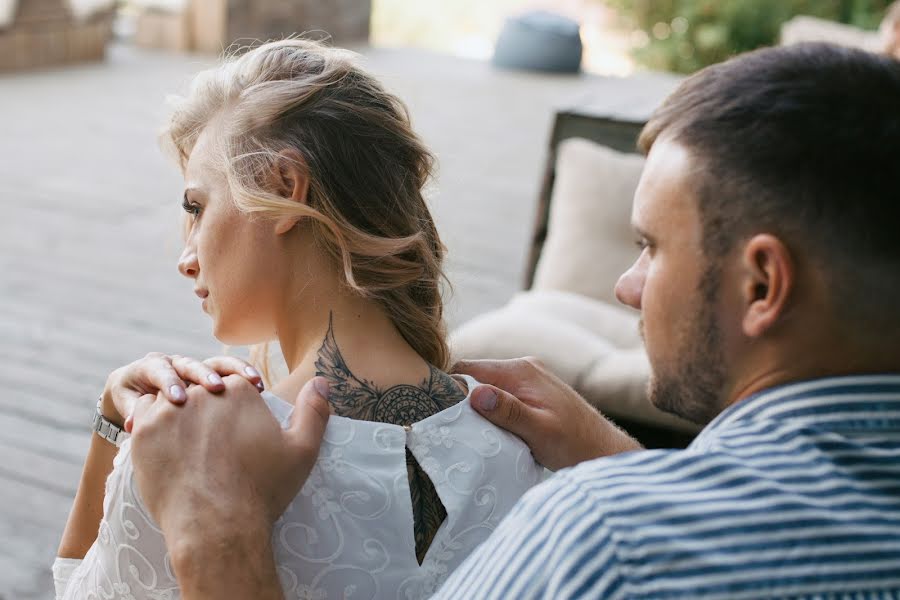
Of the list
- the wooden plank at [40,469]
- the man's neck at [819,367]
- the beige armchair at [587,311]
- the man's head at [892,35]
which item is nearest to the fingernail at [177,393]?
the man's neck at [819,367]

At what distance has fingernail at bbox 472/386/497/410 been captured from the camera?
123 centimetres

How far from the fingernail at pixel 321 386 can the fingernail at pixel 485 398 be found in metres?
0.19

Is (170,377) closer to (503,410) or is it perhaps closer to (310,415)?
(310,415)

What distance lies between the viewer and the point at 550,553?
31.4 inches

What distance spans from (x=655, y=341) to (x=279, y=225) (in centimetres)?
47

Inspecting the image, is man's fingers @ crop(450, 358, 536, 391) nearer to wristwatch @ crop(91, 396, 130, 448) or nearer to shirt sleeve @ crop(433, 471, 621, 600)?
wristwatch @ crop(91, 396, 130, 448)

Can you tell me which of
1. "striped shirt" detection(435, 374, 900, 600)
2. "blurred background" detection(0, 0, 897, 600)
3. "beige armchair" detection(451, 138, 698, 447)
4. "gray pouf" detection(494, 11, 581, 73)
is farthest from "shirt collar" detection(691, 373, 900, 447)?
"gray pouf" detection(494, 11, 581, 73)

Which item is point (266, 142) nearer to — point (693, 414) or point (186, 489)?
point (186, 489)

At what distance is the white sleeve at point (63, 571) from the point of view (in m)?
1.35

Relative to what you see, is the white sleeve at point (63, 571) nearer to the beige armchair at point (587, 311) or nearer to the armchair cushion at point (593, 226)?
the beige armchair at point (587, 311)

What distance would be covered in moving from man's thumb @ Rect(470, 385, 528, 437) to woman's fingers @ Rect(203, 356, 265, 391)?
25cm

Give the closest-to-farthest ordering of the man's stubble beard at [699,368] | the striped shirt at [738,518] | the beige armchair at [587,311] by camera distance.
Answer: the striped shirt at [738,518] < the man's stubble beard at [699,368] < the beige armchair at [587,311]

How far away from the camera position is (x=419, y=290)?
1.34m

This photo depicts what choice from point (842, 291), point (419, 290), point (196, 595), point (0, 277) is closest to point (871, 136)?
point (842, 291)
